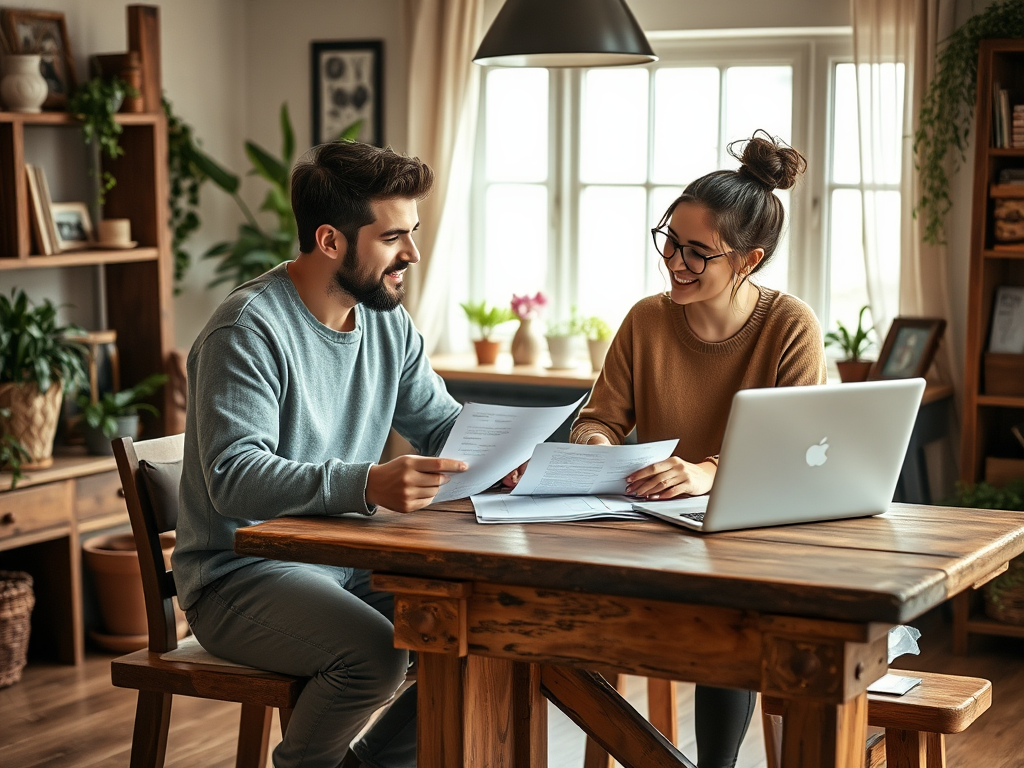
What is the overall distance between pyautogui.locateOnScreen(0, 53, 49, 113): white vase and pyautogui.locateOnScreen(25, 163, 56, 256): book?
0.18 metres

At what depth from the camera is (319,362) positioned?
2297mm

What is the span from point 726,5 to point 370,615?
9.52ft

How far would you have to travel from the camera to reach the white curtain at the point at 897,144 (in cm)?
398

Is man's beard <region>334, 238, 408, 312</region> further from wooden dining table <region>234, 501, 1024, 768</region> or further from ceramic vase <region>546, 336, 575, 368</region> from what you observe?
ceramic vase <region>546, 336, 575, 368</region>

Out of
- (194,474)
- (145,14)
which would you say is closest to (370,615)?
(194,474)

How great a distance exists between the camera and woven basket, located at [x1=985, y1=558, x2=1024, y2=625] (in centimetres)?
380

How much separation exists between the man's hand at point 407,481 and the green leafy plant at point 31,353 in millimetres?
2025

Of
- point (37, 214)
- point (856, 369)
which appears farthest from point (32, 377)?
point (856, 369)

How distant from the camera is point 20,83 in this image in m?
3.76

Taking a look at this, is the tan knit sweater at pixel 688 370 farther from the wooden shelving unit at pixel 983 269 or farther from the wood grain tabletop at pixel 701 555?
the wooden shelving unit at pixel 983 269

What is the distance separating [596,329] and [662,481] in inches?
93.9

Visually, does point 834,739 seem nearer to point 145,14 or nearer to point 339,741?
point 339,741

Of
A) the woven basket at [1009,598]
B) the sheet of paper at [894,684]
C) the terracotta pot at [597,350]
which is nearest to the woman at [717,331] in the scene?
the sheet of paper at [894,684]

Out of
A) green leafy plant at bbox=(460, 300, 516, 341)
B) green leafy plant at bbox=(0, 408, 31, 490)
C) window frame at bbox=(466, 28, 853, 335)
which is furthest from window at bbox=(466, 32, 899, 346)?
green leafy plant at bbox=(0, 408, 31, 490)
